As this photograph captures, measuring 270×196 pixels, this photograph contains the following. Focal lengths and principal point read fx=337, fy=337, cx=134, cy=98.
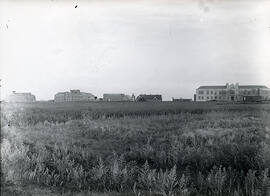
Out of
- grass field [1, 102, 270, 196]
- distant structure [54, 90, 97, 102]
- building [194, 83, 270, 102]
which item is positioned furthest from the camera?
distant structure [54, 90, 97, 102]

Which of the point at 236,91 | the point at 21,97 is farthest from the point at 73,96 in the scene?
the point at 236,91

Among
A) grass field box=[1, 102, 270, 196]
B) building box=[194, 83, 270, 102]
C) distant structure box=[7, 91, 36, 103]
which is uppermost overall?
building box=[194, 83, 270, 102]

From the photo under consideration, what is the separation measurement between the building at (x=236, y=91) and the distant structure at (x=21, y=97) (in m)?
4.46

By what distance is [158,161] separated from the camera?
25.8 ft

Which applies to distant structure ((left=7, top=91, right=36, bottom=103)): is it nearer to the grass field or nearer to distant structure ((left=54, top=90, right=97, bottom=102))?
the grass field

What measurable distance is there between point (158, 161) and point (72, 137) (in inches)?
91.4

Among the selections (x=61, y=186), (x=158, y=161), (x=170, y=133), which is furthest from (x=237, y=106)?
(x=61, y=186)

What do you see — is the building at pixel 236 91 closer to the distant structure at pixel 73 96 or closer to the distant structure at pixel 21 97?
the distant structure at pixel 73 96

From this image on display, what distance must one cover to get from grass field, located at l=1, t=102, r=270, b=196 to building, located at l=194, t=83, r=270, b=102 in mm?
360

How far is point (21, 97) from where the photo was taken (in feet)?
30.1

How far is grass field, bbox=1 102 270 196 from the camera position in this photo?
6809mm

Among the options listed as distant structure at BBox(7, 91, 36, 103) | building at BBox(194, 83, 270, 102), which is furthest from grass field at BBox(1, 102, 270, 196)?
building at BBox(194, 83, 270, 102)

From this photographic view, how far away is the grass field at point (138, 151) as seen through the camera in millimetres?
6809

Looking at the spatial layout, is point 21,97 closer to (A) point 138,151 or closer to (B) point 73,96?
(B) point 73,96
